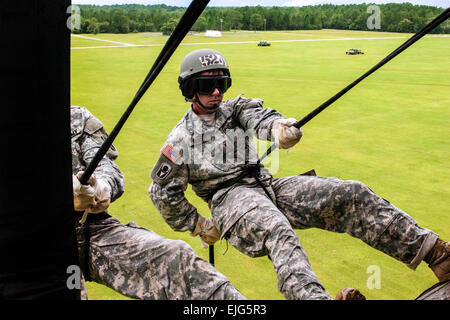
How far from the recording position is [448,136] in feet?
34.3

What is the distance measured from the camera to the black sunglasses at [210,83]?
3.46m

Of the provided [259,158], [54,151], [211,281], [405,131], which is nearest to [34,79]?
[54,151]

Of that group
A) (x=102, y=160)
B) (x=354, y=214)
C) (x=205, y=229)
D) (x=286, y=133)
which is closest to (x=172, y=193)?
(x=205, y=229)

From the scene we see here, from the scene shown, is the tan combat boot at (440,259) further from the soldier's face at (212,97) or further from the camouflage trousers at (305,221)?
the soldier's face at (212,97)

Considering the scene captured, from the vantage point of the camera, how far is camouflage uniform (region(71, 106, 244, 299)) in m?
2.72

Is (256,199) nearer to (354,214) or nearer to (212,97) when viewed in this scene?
(354,214)

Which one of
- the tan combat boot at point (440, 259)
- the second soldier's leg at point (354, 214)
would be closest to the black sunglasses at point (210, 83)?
the second soldier's leg at point (354, 214)

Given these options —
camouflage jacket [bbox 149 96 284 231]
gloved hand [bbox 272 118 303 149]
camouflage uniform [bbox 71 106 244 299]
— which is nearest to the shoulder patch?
camouflage uniform [bbox 71 106 244 299]

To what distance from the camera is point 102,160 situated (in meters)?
3.36

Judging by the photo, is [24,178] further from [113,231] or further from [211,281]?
[113,231]

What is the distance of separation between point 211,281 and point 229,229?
1.81ft

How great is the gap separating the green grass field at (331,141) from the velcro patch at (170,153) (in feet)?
2.41

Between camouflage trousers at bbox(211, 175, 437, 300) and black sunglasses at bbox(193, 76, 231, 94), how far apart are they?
0.72m

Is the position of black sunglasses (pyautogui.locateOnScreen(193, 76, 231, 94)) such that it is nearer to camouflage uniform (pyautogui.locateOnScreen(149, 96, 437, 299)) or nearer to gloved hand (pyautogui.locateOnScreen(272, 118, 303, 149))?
camouflage uniform (pyautogui.locateOnScreen(149, 96, 437, 299))
